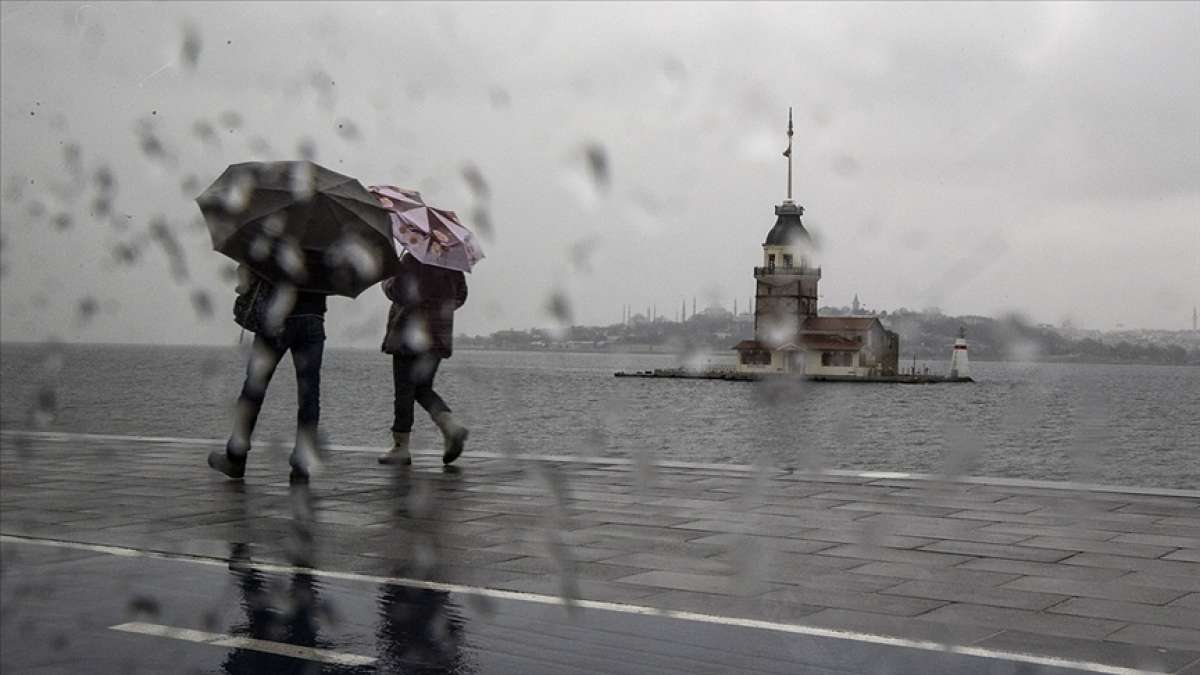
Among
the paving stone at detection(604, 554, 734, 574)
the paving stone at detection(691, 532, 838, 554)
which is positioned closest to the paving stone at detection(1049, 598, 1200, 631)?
the paving stone at detection(604, 554, 734, 574)

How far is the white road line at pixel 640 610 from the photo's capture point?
4.89m

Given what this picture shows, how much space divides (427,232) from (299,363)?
1.72 metres

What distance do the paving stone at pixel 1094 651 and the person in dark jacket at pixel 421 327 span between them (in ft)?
24.8

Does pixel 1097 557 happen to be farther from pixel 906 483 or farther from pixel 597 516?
pixel 906 483

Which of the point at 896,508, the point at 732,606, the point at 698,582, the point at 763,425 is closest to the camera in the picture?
the point at 732,606

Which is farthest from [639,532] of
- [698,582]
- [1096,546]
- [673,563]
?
[1096,546]

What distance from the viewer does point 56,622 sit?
5.54 m

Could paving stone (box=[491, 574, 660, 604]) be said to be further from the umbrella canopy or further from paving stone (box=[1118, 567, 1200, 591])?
the umbrella canopy

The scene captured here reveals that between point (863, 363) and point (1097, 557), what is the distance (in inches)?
5272

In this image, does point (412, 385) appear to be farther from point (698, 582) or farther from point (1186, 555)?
point (1186, 555)

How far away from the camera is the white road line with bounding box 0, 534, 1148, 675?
489 cm

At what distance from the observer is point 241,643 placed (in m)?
5.15

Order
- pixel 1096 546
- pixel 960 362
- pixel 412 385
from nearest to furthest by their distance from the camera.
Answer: pixel 1096 546 → pixel 412 385 → pixel 960 362

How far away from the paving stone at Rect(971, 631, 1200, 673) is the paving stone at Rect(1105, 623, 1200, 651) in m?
0.08
